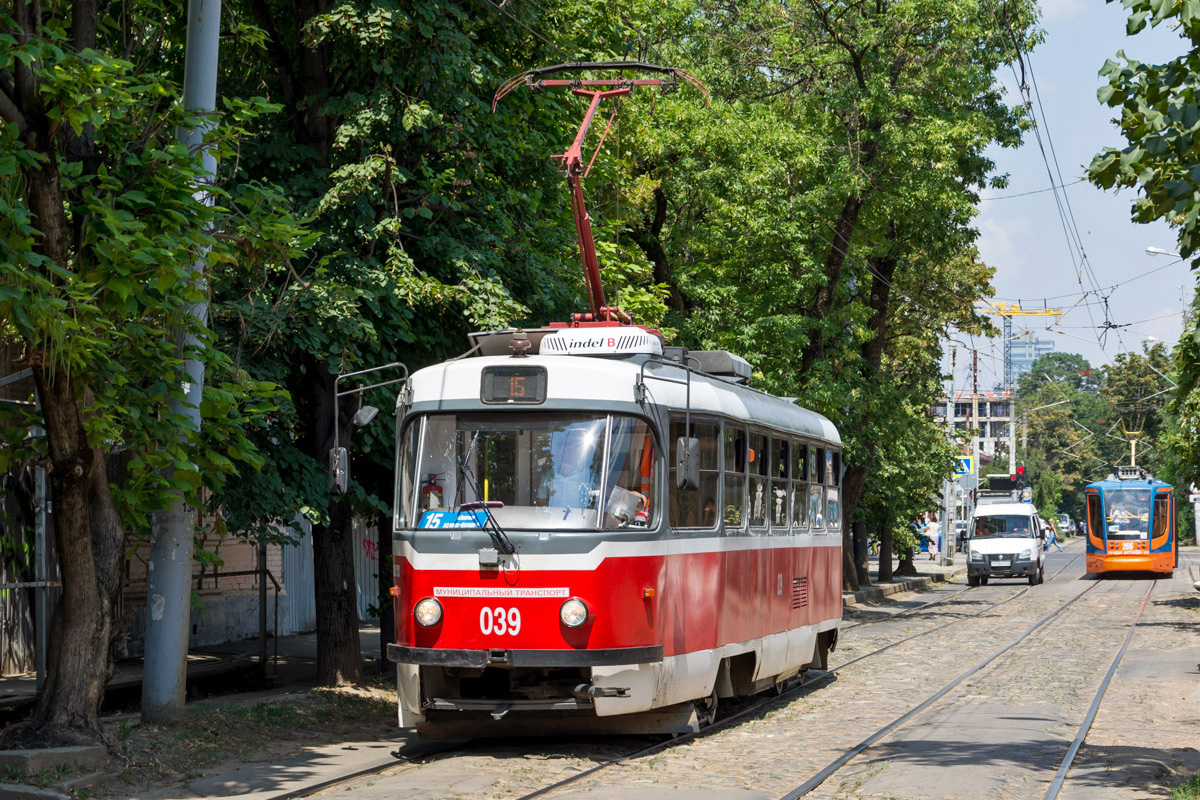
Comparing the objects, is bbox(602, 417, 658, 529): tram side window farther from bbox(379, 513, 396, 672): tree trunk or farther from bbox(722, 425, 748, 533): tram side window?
bbox(379, 513, 396, 672): tree trunk

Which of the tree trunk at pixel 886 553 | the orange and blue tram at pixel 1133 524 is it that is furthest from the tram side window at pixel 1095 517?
the tree trunk at pixel 886 553

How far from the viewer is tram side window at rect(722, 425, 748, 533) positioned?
13109 mm

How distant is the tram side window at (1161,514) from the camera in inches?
1799

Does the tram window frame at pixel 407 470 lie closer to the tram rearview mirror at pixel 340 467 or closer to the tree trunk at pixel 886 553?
the tram rearview mirror at pixel 340 467

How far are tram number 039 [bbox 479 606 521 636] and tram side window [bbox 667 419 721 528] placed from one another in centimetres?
162

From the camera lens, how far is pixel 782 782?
1015cm

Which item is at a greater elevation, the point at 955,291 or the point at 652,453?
the point at 955,291

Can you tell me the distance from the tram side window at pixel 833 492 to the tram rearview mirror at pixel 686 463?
6738mm

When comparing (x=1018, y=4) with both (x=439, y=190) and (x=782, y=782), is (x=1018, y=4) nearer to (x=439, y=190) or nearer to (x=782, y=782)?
(x=439, y=190)

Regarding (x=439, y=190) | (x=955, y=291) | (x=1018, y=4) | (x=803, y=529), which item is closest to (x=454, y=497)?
(x=439, y=190)

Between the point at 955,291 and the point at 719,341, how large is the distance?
1095cm

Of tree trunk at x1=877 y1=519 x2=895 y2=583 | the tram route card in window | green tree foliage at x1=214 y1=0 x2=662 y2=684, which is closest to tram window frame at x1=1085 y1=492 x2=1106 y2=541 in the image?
tree trunk at x1=877 y1=519 x2=895 y2=583

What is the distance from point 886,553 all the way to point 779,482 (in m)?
26.8

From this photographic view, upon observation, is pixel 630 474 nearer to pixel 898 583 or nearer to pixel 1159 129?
pixel 1159 129
